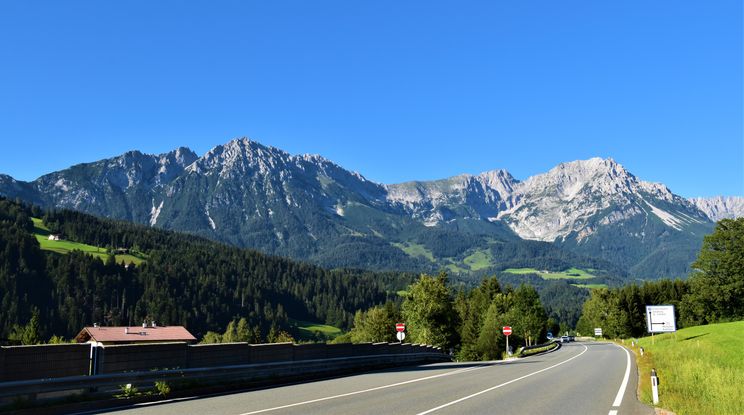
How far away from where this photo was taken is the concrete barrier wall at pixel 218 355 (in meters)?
22.5

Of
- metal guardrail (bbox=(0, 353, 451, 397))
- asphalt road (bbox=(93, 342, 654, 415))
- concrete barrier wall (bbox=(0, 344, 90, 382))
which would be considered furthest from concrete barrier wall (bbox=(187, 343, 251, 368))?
concrete barrier wall (bbox=(0, 344, 90, 382))

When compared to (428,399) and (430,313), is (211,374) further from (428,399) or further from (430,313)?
(430,313)

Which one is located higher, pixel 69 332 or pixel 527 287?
pixel 527 287

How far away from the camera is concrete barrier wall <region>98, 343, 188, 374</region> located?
61.4 feet

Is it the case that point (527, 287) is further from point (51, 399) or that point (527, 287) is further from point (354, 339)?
point (51, 399)

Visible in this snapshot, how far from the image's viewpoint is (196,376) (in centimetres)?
2188

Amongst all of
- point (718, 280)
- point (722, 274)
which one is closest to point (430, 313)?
point (718, 280)

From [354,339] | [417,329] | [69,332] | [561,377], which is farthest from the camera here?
→ [69,332]

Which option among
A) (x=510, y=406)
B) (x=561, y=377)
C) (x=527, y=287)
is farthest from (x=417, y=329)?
(x=510, y=406)

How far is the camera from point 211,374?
22.7 meters

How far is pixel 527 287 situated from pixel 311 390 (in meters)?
101

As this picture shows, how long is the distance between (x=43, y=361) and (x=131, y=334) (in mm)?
89471

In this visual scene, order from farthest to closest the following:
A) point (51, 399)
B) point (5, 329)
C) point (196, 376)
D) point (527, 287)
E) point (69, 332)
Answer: point (69, 332)
point (5, 329)
point (527, 287)
point (196, 376)
point (51, 399)

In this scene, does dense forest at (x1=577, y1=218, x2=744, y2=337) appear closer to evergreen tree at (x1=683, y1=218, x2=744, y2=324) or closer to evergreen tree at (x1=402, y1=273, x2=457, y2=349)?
evergreen tree at (x1=683, y1=218, x2=744, y2=324)
